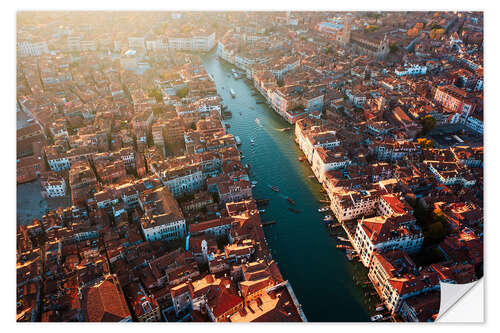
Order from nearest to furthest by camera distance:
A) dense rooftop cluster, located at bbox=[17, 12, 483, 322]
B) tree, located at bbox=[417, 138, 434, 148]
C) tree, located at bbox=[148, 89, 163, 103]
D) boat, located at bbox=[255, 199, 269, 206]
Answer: dense rooftop cluster, located at bbox=[17, 12, 483, 322], boat, located at bbox=[255, 199, 269, 206], tree, located at bbox=[417, 138, 434, 148], tree, located at bbox=[148, 89, 163, 103]

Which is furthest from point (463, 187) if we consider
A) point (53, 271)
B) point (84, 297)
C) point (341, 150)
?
point (53, 271)

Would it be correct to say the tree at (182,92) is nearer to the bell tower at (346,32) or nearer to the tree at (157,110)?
the tree at (157,110)

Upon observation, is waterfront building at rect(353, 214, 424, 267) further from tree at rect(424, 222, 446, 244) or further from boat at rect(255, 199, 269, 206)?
boat at rect(255, 199, 269, 206)

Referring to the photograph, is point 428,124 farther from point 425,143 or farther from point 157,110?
point 157,110

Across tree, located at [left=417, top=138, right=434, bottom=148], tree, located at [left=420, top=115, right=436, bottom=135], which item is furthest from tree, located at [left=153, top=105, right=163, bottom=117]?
tree, located at [left=420, top=115, right=436, bottom=135]

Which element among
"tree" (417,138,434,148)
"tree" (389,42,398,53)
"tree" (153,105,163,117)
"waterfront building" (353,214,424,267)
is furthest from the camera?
"tree" (389,42,398,53)

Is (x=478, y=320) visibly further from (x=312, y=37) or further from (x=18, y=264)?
(x=312, y=37)

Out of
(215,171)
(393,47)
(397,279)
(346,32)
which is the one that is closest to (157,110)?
(215,171)
